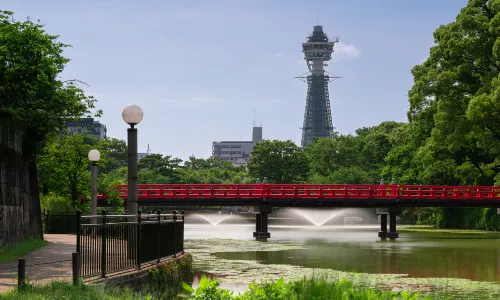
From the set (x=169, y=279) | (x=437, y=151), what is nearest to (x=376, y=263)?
(x=169, y=279)

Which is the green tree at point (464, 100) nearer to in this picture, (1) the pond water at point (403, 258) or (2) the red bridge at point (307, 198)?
(2) the red bridge at point (307, 198)

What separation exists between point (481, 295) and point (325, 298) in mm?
10397

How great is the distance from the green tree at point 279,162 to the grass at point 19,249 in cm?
8554

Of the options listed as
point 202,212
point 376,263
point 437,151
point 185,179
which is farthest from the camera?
point 202,212

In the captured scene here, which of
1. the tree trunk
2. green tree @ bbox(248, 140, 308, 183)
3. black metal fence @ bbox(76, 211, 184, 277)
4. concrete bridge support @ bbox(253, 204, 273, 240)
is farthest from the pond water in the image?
green tree @ bbox(248, 140, 308, 183)

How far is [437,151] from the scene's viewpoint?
5878cm

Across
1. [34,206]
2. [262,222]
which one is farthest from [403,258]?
[262,222]

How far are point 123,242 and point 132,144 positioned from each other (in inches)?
94.0

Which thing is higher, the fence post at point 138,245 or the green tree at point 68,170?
the green tree at point 68,170

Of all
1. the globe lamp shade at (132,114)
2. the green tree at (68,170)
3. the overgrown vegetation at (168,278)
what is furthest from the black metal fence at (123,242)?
the green tree at (68,170)

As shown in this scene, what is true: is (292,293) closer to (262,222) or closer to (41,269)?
(41,269)

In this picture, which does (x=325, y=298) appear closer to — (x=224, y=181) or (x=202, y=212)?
(x=202, y=212)

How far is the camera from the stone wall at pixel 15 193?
76.5ft

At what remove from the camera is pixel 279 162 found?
372 feet
